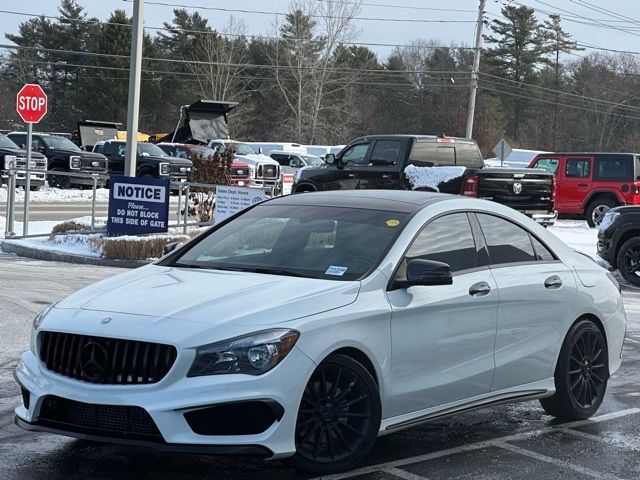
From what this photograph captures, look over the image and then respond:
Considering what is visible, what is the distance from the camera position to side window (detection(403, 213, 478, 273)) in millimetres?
6508

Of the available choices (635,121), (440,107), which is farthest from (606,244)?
(635,121)

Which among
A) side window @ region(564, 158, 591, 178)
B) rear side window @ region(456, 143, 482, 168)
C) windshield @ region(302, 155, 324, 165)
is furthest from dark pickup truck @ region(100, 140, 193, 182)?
rear side window @ region(456, 143, 482, 168)

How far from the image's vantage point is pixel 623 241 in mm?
18203

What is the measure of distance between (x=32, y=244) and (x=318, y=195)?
1379cm

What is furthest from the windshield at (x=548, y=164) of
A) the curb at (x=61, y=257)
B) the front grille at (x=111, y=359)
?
the front grille at (x=111, y=359)

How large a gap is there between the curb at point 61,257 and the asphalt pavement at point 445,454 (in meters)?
10.1

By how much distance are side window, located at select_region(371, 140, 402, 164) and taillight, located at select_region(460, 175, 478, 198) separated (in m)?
1.58

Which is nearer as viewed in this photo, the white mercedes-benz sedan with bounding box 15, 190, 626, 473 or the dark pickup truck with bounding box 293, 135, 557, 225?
the white mercedes-benz sedan with bounding box 15, 190, 626, 473

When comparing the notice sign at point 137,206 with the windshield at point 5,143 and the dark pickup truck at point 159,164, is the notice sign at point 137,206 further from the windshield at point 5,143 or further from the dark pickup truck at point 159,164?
the windshield at point 5,143

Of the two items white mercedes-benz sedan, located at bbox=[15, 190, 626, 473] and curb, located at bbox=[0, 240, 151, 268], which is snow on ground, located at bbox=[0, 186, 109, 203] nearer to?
curb, located at bbox=[0, 240, 151, 268]

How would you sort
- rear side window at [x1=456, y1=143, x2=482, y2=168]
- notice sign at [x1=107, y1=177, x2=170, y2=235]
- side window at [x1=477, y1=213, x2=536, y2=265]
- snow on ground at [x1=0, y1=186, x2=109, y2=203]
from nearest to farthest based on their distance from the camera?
1. side window at [x1=477, y1=213, x2=536, y2=265]
2. notice sign at [x1=107, y1=177, x2=170, y2=235]
3. rear side window at [x1=456, y1=143, x2=482, y2=168]
4. snow on ground at [x1=0, y1=186, x2=109, y2=203]

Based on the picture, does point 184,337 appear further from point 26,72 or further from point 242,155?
point 26,72

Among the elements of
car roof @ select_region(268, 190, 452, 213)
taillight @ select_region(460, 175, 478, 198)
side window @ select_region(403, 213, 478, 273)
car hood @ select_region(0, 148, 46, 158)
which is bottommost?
car hood @ select_region(0, 148, 46, 158)

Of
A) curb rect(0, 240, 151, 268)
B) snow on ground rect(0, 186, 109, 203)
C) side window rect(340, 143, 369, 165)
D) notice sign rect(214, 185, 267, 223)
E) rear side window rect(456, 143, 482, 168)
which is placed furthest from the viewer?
snow on ground rect(0, 186, 109, 203)
